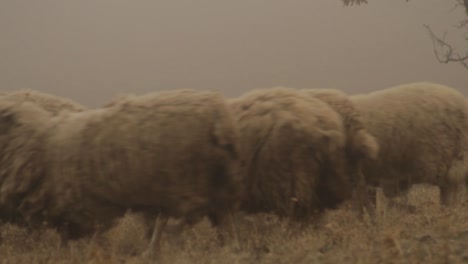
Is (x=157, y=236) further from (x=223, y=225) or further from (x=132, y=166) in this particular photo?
(x=132, y=166)

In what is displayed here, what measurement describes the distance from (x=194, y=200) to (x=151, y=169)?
1.18 feet

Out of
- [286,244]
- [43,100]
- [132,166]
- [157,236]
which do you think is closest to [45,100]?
[43,100]

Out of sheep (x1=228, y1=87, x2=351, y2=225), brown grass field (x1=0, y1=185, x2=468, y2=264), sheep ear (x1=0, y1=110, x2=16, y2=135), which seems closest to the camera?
brown grass field (x1=0, y1=185, x2=468, y2=264)

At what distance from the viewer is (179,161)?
4.04m

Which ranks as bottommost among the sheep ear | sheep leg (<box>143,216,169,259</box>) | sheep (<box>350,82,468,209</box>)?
sheep leg (<box>143,216,169,259</box>)

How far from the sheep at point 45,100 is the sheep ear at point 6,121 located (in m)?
0.23

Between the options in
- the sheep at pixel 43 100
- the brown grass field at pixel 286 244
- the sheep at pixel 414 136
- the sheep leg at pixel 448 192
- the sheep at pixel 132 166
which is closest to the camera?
the brown grass field at pixel 286 244

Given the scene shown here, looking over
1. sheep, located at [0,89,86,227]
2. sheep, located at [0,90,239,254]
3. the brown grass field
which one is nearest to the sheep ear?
sheep, located at [0,89,86,227]

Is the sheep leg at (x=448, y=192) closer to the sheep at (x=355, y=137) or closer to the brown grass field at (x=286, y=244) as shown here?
the brown grass field at (x=286, y=244)

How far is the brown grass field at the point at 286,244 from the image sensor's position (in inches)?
123

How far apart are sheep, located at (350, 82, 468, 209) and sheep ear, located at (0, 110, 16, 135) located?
2.87 m

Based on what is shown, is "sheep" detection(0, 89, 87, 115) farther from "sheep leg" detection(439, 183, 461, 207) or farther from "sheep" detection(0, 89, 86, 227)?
"sheep leg" detection(439, 183, 461, 207)

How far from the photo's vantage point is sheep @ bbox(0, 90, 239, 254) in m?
4.05

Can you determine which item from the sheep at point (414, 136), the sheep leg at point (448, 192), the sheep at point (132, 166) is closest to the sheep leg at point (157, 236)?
the sheep at point (132, 166)
